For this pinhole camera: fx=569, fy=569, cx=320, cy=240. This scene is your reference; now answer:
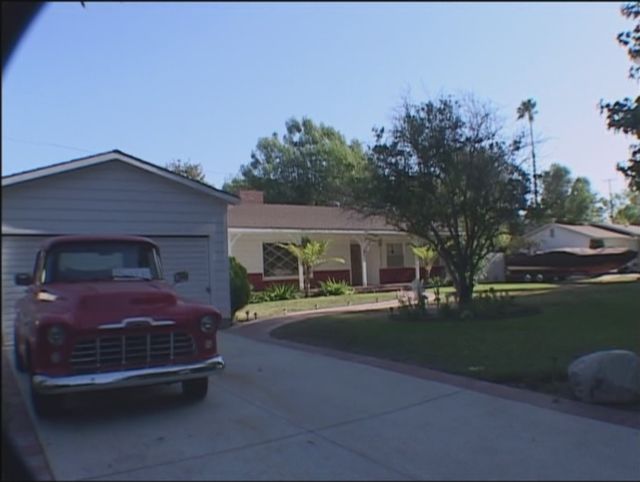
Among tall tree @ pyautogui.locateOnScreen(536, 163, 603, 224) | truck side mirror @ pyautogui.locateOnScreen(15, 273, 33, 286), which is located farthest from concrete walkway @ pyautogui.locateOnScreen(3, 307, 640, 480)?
tall tree @ pyautogui.locateOnScreen(536, 163, 603, 224)

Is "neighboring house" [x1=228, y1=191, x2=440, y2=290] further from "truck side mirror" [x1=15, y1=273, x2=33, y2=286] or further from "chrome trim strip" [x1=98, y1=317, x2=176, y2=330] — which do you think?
"chrome trim strip" [x1=98, y1=317, x2=176, y2=330]

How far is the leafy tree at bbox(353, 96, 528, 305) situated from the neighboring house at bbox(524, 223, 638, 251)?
25.0 meters


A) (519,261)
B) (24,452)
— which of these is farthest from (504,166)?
(519,261)

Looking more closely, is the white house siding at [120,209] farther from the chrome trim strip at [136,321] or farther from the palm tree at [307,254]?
the palm tree at [307,254]

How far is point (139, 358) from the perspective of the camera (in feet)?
19.8

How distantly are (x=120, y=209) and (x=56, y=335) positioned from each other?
296 inches

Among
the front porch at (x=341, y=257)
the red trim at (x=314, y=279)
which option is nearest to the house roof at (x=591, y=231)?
the front porch at (x=341, y=257)

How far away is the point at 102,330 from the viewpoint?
19.0ft

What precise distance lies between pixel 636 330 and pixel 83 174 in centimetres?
1178

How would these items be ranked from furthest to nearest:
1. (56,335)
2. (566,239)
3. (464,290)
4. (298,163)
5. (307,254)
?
(298,163), (566,239), (307,254), (464,290), (56,335)

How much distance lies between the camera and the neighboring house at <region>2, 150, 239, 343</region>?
11633 millimetres

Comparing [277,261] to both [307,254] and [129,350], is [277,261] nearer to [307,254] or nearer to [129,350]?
[307,254]

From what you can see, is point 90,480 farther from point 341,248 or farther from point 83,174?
point 341,248

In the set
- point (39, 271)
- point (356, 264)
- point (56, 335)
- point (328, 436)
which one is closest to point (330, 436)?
point (328, 436)
